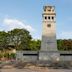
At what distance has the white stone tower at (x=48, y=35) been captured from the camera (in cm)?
3800

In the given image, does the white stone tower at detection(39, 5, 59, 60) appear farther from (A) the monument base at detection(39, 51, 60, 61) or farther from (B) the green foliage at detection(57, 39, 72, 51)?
(B) the green foliage at detection(57, 39, 72, 51)

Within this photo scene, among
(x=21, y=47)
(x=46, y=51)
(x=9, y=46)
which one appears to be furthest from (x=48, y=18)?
(x=9, y=46)

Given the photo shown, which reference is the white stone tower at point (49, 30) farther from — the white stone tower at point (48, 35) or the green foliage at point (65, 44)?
the green foliage at point (65, 44)

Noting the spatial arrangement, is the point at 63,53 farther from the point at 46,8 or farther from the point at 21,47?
the point at 21,47

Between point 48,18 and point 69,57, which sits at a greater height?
point 48,18

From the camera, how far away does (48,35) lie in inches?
1532

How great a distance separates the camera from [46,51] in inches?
1489

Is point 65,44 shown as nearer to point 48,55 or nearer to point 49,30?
point 49,30

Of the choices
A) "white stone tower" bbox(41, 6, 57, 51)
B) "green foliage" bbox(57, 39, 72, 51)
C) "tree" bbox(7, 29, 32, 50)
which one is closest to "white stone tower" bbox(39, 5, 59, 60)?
"white stone tower" bbox(41, 6, 57, 51)

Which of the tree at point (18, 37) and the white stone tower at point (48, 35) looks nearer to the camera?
the white stone tower at point (48, 35)

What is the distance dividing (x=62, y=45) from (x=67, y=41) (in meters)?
3.35

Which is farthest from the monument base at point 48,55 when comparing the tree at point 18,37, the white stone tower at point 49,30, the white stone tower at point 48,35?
the tree at point 18,37

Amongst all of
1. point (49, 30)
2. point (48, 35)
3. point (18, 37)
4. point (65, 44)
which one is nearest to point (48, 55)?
point (48, 35)

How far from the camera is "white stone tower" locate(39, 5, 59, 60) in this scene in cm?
3800
